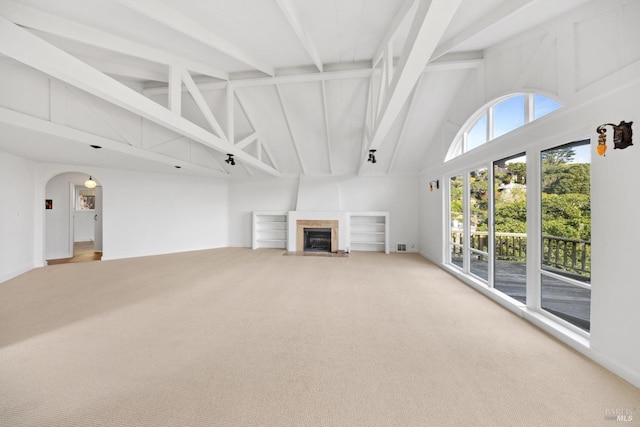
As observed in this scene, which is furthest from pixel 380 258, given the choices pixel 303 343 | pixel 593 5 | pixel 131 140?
pixel 131 140

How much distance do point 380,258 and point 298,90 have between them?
15.5 ft

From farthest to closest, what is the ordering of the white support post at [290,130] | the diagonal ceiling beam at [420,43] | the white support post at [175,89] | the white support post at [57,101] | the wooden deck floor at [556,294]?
the white support post at [290,130], the white support post at [57,101], the white support post at [175,89], the wooden deck floor at [556,294], the diagonal ceiling beam at [420,43]

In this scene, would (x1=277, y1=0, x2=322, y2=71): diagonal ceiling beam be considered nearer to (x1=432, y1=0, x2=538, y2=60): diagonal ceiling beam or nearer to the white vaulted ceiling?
the white vaulted ceiling

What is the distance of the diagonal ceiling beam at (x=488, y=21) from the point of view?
2.31 m

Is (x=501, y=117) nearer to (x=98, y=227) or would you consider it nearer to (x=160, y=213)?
(x=160, y=213)

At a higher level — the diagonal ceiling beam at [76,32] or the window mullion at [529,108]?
the diagonal ceiling beam at [76,32]

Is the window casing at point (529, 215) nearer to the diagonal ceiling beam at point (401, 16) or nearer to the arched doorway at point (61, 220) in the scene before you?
the diagonal ceiling beam at point (401, 16)

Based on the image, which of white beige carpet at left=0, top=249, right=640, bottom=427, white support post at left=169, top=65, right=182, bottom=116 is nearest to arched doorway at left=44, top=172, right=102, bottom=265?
white beige carpet at left=0, top=249, right=640, bottom=427

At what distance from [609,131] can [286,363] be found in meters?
3.36

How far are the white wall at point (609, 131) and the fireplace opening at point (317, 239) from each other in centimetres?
539

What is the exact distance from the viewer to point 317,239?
7574mm

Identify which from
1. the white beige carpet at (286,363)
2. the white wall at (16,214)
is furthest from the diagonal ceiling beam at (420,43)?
the white wall at (16,214)

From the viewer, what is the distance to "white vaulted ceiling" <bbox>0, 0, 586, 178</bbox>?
2340 mm

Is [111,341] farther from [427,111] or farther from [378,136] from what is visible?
[427,111]
